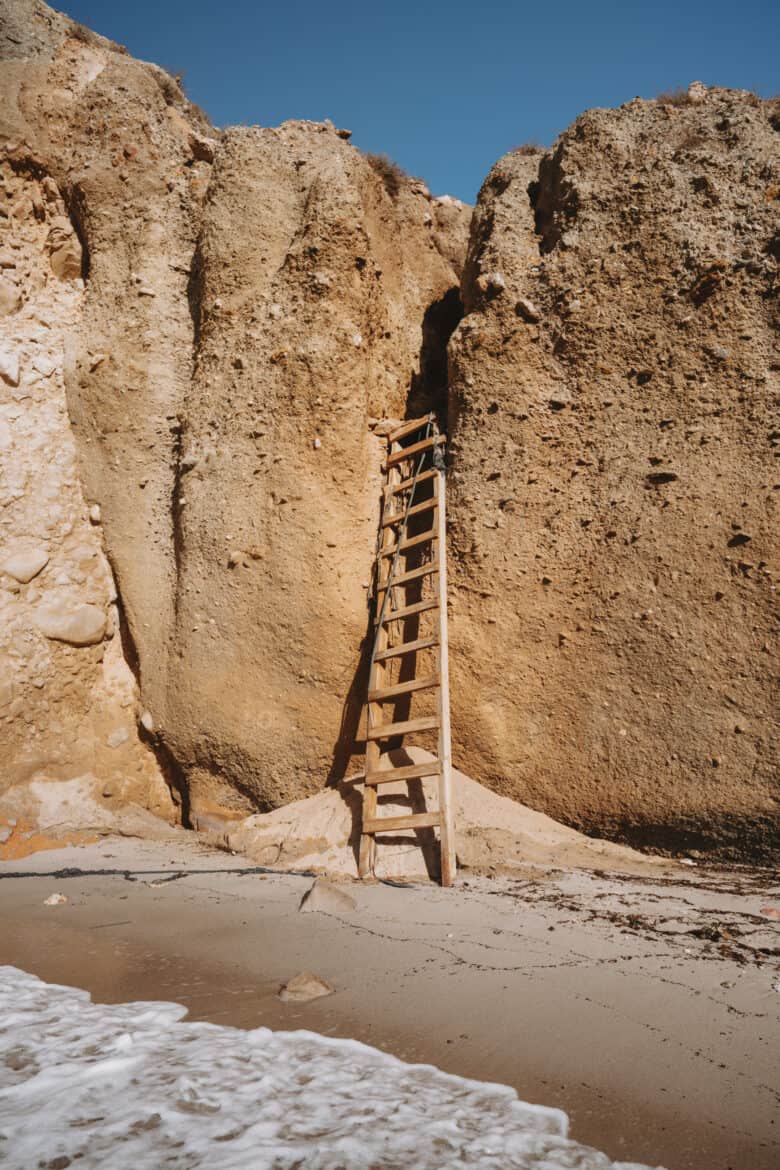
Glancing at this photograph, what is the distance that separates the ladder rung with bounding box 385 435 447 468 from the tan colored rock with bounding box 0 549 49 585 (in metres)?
2.96

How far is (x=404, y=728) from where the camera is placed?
4434mm

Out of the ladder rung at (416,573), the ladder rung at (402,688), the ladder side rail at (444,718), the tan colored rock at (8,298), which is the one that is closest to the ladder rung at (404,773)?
the ladder side rail at (444,718)

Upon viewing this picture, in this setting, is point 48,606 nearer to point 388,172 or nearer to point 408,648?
point 408,648

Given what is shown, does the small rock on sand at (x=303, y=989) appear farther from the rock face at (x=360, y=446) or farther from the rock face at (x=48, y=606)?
the rock face at (x=48, y=606)

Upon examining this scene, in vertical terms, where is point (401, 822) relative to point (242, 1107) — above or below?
above

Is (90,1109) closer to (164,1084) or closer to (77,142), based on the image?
(164,1084)

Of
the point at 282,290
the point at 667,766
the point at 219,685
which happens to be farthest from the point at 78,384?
the point at 667,766

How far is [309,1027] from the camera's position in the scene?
6.81ft

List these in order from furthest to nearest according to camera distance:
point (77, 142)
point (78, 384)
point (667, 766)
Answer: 1. point (77, 142)
2. point (78, 384)
3. point (667, 766)

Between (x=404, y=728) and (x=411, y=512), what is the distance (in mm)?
1684

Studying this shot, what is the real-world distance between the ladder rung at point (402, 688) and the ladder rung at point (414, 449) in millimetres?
1918

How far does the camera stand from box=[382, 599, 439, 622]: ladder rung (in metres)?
4.77

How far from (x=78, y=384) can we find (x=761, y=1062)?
667cm

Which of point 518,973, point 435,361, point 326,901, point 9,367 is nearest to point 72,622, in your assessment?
point 9,367
